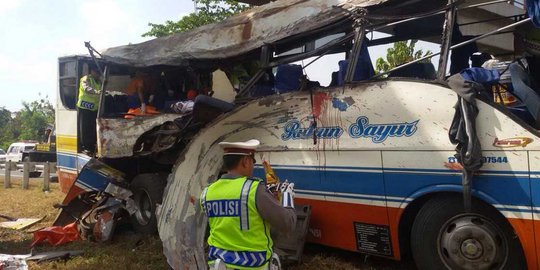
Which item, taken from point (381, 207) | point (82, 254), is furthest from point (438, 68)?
point (82, 254)

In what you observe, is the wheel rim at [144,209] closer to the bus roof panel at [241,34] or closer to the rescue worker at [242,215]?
the bus roof panel at [241,34]

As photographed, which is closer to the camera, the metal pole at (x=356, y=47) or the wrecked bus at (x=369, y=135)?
the wrecked bus at (x=369, y=135)

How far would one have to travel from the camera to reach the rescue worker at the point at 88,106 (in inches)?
313

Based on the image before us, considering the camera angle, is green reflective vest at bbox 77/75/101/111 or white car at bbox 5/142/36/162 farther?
white car at bbox 5/142/36/162

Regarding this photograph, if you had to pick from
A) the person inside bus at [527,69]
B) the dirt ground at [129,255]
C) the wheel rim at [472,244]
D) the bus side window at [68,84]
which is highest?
the bus side window at [68,84]

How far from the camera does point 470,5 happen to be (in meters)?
4.34

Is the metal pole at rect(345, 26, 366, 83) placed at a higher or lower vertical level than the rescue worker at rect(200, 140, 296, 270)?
higher

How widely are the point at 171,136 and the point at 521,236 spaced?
367 cm

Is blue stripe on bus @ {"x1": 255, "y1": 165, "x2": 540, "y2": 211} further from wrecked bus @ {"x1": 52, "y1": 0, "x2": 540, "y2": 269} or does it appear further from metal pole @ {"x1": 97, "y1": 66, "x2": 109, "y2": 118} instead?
metal pole @ {"x1": 97, "y1": 66, "x2": 109, "y2": 118}

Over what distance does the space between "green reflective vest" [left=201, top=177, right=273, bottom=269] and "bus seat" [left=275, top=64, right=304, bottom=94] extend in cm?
241

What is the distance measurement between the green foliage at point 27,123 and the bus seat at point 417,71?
162ft

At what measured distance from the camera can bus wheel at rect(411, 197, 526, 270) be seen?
11.9 feet

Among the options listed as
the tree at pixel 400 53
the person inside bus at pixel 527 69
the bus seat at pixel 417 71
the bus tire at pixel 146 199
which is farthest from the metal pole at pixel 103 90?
the person inside bus at pixel 527 69

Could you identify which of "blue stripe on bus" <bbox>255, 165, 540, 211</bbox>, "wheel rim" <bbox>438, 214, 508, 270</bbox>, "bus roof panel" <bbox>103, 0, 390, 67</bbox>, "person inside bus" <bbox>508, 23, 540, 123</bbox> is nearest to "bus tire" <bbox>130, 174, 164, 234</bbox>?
"bus roof panel" <bbox>103, 0, 390, 67</bbox>
